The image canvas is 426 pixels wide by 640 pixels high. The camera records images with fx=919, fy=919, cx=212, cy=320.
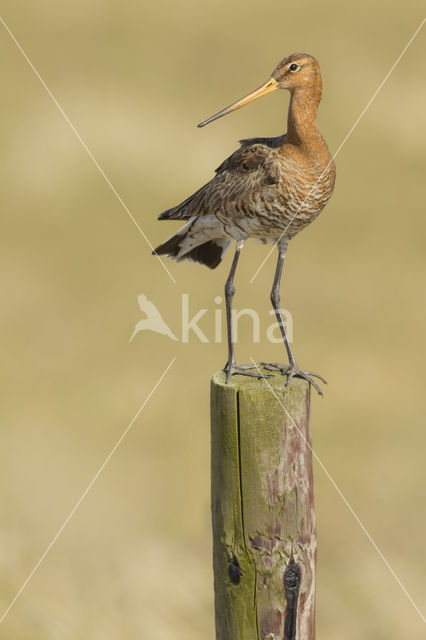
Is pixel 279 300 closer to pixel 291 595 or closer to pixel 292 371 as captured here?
pixel 292 371

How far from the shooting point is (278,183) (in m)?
5.81

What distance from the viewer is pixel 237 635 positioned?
16.3ft

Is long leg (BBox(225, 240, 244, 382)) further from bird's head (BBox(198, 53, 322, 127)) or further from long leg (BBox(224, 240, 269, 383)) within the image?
bird's head (BBox(198, 53, 322, 127))

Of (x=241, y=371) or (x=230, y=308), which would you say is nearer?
(x=241, y=371)

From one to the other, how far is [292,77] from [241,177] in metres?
0.76

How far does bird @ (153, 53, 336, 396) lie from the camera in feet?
18.6

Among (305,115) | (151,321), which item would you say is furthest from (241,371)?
(151,321)

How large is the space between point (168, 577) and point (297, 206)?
3599 millimetres


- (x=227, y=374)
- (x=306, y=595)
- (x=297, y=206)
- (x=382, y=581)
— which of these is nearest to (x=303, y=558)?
(x=306, y=595)

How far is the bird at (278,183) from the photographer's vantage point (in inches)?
223

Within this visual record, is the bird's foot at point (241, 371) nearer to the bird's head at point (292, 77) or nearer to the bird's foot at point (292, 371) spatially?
the bird's foot at point (292, 371)

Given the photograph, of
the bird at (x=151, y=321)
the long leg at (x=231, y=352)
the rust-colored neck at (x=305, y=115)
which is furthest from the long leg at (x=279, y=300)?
the bird at (x=151, y=321)

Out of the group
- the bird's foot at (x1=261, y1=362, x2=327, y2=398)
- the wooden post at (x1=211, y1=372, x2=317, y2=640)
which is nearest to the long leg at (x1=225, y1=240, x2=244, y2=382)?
the bird's foot at (x1=261, y1=362, x2=327, y2=398)

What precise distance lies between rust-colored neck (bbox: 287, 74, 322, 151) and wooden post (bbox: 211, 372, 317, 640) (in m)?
1.68
